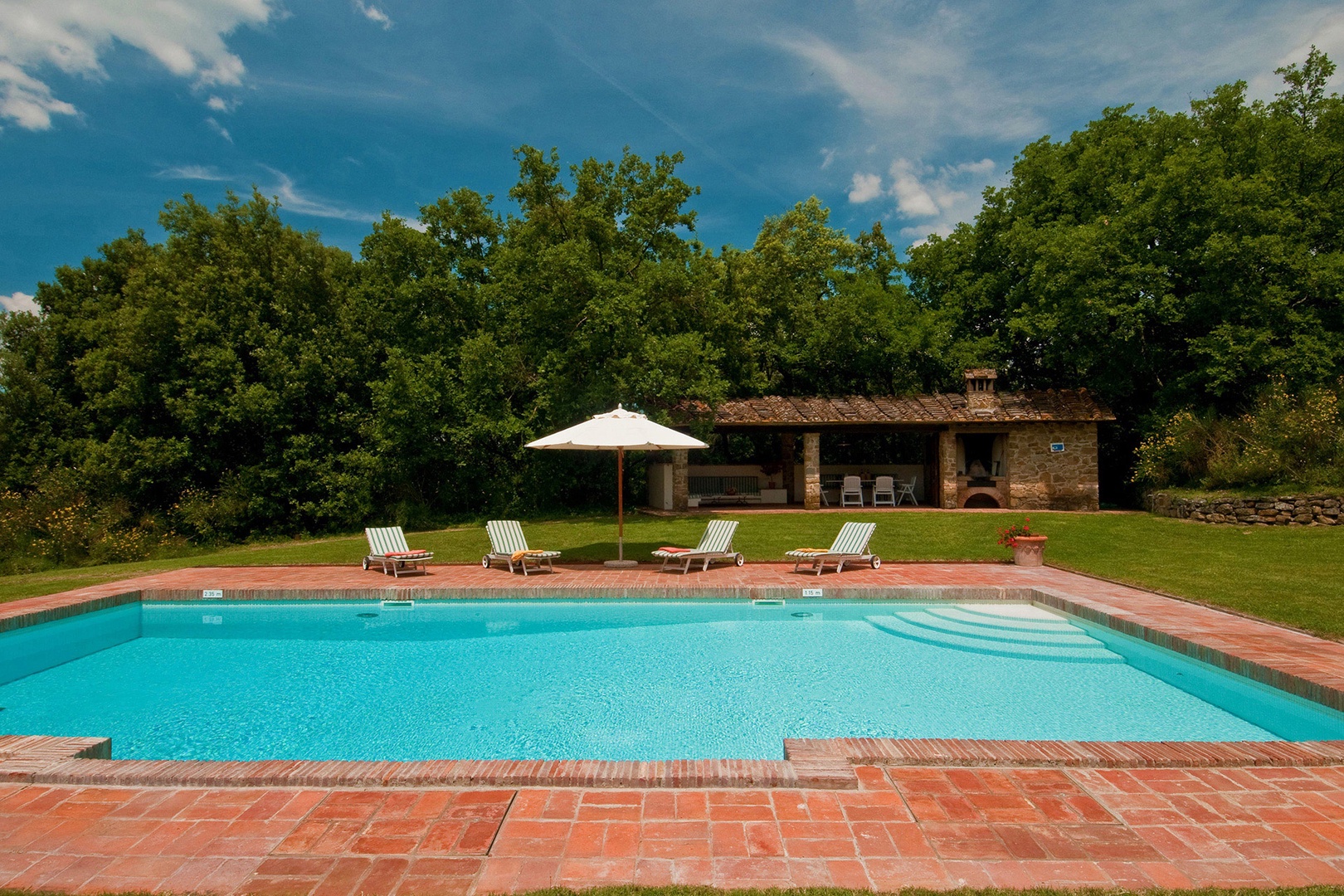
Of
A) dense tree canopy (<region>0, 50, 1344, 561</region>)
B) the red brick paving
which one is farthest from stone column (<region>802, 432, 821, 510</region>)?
the red brick paving

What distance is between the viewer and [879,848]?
3.11 meters

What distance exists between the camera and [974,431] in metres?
19.6

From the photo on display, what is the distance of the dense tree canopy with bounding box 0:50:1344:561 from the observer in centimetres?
1795

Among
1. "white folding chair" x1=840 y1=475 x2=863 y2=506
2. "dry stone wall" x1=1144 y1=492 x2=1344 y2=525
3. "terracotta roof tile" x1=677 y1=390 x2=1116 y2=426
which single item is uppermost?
"terracotta roof tile" x1=677 y1=390 x2=1116 y2=426

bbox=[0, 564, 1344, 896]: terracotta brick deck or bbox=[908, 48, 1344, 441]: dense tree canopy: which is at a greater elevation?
bbox=[908, 48, 1344, 441]: dense tree canopy

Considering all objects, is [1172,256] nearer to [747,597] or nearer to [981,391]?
[981,391]

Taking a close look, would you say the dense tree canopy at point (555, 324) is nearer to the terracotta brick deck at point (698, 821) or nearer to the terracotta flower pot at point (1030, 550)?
the terracotta flower pot at point (1030, 550)

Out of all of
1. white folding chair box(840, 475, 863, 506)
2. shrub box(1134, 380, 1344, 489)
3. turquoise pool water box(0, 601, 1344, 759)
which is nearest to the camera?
turquoise pool water box(0, 601, 1344, 759)

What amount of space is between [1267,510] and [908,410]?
319 inches

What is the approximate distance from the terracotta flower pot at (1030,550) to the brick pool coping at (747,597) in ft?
0.99

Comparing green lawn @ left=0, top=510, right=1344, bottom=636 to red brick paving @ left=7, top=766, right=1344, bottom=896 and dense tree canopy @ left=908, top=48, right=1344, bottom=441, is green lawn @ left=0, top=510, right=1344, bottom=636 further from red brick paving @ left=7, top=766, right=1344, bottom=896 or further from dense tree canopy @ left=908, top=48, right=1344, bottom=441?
dense tree canopy @ left=908, top=48, right=1344, bottom=441

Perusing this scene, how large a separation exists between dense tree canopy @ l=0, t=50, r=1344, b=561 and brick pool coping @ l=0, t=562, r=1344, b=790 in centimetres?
760

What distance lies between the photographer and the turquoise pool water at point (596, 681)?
5.41m

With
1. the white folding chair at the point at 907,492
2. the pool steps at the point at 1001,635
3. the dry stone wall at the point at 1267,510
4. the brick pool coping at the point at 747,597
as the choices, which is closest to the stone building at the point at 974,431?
the white folding chair at the point at 907,492
